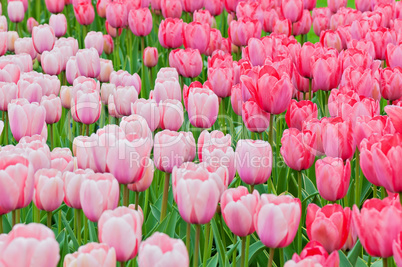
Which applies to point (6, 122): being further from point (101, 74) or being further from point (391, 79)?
point (391, 79)

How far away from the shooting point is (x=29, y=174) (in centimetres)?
146

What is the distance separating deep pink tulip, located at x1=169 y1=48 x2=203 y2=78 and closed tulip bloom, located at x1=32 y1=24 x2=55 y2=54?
0.90 meters

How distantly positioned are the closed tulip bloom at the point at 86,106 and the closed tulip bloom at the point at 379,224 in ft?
4.45

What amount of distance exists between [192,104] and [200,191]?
0.90 m

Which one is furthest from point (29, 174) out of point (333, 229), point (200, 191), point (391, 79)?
point (391, 79)

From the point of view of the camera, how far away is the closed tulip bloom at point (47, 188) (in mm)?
1572

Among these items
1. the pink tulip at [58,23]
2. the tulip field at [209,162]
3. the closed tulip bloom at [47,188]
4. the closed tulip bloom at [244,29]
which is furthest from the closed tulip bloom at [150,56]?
the closed tulip bloom at [47,188]

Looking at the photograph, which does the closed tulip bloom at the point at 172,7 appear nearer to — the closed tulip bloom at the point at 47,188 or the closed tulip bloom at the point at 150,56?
the closed tulip bloom at the point at 150,56

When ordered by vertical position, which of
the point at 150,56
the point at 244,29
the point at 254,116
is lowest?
the point at 254,116

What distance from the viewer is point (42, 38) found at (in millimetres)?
3426

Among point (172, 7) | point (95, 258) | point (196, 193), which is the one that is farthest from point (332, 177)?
point (172, 7)

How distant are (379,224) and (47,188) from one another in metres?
0.90

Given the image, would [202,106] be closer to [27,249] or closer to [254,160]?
[254,160]

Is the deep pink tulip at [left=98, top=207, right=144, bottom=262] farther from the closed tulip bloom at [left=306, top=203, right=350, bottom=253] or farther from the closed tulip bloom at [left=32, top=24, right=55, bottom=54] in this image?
the closed tulip bloom at [left=32, top=24, right=55, bottom=54]
